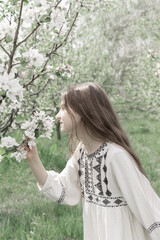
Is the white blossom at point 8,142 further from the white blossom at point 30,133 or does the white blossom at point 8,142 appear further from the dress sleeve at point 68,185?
the dress sleeve at point 68,185

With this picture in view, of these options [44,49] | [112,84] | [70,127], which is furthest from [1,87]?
[112,84]

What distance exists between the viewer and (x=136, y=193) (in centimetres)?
206

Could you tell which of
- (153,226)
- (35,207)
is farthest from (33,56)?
(35,207)

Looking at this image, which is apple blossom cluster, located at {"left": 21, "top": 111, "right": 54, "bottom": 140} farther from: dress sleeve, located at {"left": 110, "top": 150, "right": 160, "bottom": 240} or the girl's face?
dress sleeve, located at {"left": 110, "top": 150, "right": 160, "bottom": 240}

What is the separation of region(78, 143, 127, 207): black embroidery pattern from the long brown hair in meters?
0.10

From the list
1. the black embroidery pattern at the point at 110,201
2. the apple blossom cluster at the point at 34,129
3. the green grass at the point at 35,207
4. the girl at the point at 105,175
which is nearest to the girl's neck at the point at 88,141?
the girl at the point at 105,175

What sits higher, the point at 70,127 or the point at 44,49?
the point at 44,49

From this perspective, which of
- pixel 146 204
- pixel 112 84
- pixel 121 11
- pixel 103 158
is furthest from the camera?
pixel 121 11

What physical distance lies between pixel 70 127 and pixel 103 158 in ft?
1.00

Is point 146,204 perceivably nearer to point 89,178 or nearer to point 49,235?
point 89,178

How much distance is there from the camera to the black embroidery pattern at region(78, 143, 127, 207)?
2.19 meters

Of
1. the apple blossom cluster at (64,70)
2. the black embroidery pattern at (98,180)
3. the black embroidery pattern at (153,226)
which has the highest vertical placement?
the apple blossom cluster at (64,70)

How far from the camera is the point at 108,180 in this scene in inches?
85.8

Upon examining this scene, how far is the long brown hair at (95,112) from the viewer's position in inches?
86.7
